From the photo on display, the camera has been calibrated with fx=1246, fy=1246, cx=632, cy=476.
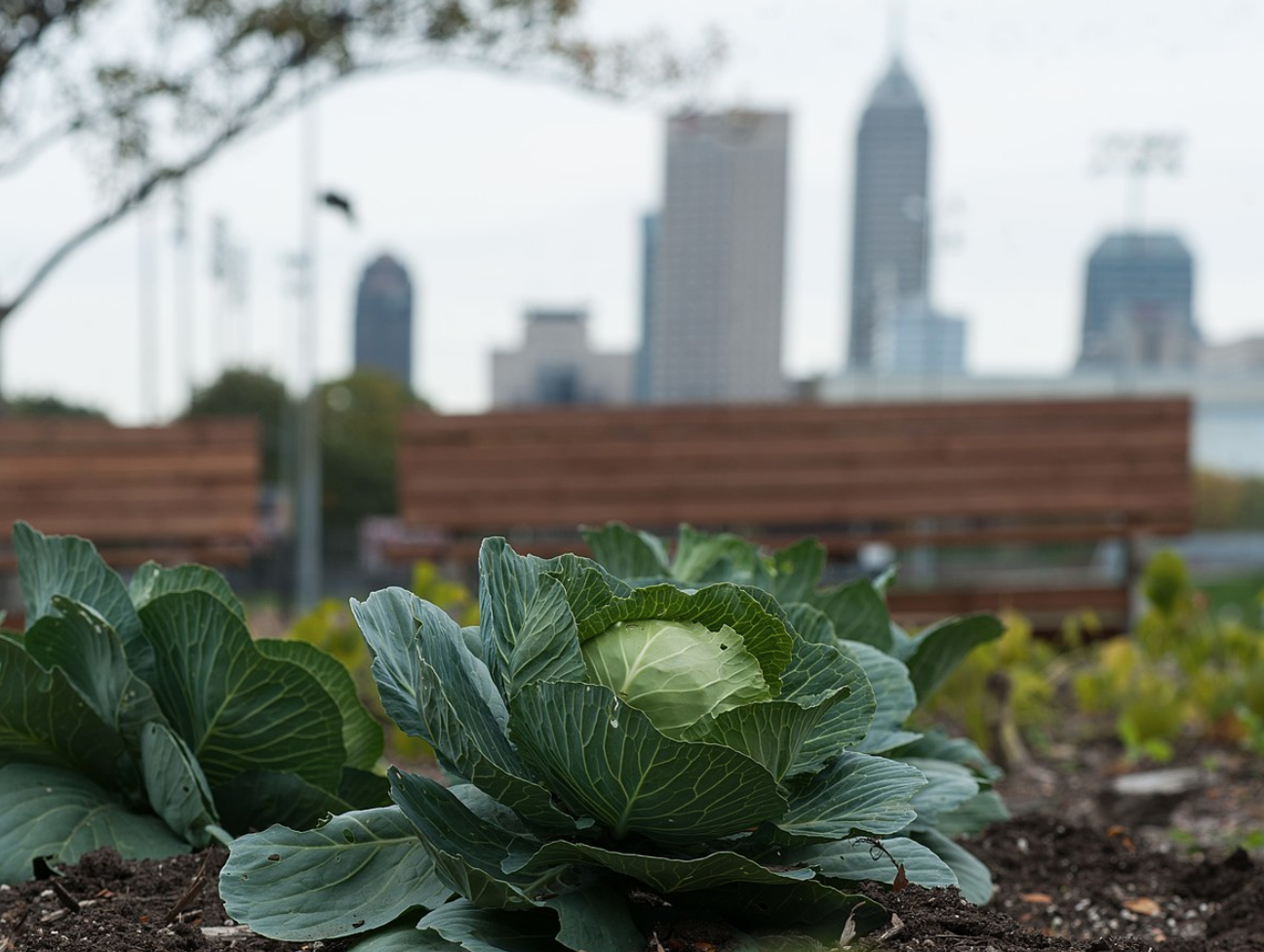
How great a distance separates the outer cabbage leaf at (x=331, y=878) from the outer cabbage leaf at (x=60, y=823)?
0.32 metres

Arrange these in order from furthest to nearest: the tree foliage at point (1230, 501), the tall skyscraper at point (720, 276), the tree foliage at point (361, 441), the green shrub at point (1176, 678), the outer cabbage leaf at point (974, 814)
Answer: the tree foliage at point (1230, 501), the tree foliage at point (361, 441), the tall skyscraper at point (720, 276), the green shrub at point (1176, 678), the outer cabbage leaf at point (974, 814)

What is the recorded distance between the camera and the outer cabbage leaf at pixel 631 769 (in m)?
1.01

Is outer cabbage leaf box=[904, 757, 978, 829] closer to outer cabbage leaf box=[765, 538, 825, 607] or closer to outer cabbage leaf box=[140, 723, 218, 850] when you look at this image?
outer cabbage leaf box=[765, 538, 825, 607]

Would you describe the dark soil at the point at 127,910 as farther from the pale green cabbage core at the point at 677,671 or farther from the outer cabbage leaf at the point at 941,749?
the outer cabbage leaf at the point at 941,749

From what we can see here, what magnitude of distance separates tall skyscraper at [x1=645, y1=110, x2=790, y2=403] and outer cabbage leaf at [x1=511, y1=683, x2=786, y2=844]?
865cm

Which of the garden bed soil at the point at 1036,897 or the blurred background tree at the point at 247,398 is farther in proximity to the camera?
the blurred background tree at the point at 247,398

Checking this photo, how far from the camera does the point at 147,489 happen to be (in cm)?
615

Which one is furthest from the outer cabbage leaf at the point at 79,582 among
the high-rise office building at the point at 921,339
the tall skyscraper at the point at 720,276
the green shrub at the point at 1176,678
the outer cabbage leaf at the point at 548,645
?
the high-rise office building at the point at 921,339

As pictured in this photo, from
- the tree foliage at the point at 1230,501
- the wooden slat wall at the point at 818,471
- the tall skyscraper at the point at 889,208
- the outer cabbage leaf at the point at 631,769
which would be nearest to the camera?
the outer cabbage leaf at the point at 631,769

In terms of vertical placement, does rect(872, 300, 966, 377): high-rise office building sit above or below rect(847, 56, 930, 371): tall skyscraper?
below

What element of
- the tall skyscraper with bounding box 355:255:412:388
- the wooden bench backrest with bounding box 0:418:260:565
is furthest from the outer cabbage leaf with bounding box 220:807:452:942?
the tall skyscraper with bounding box 355:255:412:388

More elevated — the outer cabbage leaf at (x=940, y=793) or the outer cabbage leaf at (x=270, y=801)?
the outer cabbage leaf at (x=940, y=793)

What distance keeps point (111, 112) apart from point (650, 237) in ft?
23.1

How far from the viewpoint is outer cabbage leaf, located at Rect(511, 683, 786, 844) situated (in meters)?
1.01
